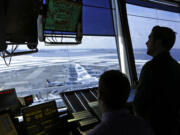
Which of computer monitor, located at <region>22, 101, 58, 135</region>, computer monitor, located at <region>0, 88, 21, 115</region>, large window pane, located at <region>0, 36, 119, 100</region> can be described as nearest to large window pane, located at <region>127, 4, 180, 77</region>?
large window pane, located at <region>0, 36, 119, 100</region>

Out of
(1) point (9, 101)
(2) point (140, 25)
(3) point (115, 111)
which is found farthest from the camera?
(2) point (140, 25)

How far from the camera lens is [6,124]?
4.69ft

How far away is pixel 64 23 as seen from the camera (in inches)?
80.5

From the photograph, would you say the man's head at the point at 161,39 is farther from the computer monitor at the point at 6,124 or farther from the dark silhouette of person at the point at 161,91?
the computer monitor at the point at 6,124

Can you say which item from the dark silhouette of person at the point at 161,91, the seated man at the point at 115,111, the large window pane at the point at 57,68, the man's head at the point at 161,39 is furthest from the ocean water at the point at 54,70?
the seated man at the point at 115,111

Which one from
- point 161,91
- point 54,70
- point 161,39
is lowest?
point 161,91

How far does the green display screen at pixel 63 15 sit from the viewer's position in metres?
1.89

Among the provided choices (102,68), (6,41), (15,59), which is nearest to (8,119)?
(6,41)

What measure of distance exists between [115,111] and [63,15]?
1.56 meters

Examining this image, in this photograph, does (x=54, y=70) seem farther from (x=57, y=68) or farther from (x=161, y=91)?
(x=161, y=91)

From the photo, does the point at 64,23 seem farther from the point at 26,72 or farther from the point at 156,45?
the point at 156,45

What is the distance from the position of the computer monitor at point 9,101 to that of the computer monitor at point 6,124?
0.48 ft

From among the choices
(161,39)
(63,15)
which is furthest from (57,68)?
(161,39)

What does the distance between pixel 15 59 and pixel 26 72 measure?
239 mm
